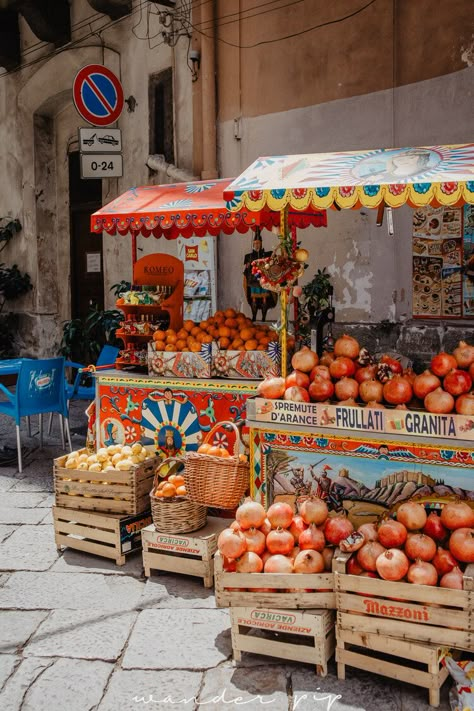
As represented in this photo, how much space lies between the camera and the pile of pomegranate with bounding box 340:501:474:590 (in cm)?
339

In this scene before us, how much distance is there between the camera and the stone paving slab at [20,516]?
231 inches

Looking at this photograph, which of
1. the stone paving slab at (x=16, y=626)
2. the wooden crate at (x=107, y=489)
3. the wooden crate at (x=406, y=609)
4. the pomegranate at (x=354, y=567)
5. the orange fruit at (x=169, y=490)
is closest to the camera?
the wooden crate at (x=406, y=609)

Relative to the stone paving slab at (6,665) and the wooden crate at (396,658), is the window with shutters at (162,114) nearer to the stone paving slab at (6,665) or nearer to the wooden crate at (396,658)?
the stone paving slab at (6,665)

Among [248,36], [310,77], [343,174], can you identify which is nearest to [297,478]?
[343,174]

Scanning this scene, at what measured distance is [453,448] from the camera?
377cm

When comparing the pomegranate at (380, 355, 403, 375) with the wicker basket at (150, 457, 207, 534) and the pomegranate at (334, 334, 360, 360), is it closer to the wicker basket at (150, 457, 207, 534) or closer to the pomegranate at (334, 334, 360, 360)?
the pomegranate at (334, 334, 360, 360)

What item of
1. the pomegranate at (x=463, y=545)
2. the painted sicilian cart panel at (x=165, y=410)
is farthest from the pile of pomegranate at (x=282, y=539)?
the painted sicilian cart panel at (x=165, y=410)

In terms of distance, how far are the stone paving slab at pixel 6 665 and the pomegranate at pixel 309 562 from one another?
1547 mm

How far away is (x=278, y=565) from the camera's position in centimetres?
365

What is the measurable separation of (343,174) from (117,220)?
291 centimetres

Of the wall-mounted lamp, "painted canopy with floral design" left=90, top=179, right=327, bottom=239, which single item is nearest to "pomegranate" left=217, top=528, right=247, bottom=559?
"painted canopy with floral design" left=90, top=179, right=327, bottom=239

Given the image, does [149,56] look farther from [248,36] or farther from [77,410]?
[77,410]

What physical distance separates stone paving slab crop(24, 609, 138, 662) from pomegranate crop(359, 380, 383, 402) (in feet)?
6.16

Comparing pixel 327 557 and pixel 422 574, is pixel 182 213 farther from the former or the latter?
pixel 422 574
